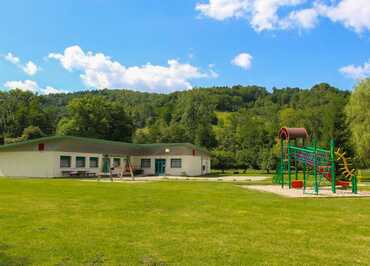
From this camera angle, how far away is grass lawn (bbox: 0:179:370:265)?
5.91 metres

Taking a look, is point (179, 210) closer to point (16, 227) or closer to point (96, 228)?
point (96, 228)

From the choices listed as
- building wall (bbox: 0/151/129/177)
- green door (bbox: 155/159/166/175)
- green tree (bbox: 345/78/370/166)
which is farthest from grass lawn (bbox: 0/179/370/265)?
green door (bbox: 155/159/166/175)

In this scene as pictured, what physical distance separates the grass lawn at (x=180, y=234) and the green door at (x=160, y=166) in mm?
30968

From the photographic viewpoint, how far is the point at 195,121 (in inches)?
2980

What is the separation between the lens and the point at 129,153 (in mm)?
43781

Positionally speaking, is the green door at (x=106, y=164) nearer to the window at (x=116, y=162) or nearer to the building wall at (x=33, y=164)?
the window at (x=116, y=162)

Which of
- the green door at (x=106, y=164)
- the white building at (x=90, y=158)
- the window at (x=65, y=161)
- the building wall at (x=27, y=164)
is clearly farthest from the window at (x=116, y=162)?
the building wall at (x=27, y=164)

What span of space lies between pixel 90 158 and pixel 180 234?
31.1 m

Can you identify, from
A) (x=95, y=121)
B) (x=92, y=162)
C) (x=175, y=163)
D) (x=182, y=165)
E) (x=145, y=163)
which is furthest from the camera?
(x=95, y=121)

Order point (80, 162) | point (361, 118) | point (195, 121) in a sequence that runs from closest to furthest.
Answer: point (361, 118) < point (80, 162) < point (195, 121)

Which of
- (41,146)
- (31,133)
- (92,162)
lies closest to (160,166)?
(92,162)

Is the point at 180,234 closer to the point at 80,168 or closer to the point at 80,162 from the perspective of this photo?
the point at 80,168

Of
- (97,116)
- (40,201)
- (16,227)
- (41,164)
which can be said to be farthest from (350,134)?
(97,116)

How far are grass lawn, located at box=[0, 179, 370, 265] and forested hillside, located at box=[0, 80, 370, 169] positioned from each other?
29064mm
